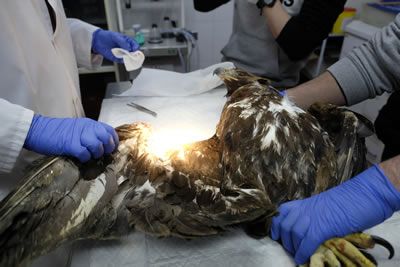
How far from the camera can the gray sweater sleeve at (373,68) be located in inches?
43.1

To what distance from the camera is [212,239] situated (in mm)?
824

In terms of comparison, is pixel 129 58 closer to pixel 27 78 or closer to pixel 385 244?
pixel 27 78

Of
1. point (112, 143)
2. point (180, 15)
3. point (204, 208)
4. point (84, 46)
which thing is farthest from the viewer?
point (180, 15)

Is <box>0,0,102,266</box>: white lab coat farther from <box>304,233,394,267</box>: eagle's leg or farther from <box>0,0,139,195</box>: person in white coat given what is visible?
<box>304,233,394,267</box>: eagle's leg

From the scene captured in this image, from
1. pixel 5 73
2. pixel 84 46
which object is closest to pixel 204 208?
pixel 5 73

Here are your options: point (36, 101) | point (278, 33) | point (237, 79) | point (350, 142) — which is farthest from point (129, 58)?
point (350, 142)

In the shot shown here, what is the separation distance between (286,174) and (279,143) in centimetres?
10

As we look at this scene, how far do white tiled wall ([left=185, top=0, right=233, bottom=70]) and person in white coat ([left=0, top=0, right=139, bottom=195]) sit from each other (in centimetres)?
216

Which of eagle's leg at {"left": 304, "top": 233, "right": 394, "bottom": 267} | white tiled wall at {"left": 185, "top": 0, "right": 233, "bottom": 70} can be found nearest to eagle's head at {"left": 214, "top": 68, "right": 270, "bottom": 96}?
eagle's leg at {"left": 304, "top": 233, "right": 394, "bottom": 267}

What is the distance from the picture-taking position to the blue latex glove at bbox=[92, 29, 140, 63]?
1456mm

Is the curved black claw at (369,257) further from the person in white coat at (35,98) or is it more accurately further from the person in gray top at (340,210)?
the person in white coat at (35,98)

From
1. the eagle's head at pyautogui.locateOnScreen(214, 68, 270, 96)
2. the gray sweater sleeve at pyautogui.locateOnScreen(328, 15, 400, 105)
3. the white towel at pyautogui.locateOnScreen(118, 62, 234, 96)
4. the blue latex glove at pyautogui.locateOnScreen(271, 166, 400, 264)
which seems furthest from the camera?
the white towel at pyautogui.locateOnScreen(118, 62, 234, 96)

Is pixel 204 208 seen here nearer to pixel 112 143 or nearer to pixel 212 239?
pixel 212 239

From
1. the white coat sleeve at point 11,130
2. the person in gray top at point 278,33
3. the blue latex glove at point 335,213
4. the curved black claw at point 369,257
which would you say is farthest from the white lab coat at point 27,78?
the person in gray top at point 278,33
